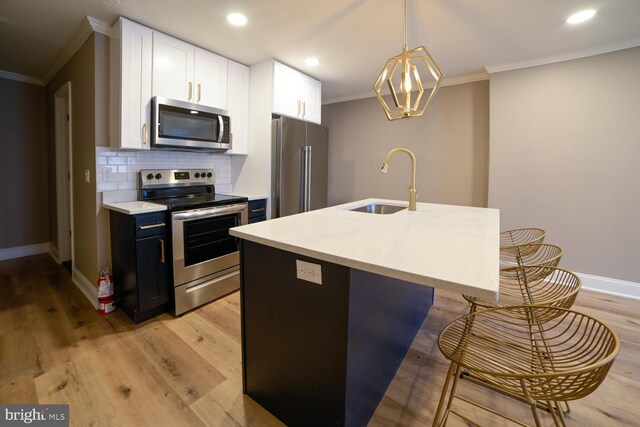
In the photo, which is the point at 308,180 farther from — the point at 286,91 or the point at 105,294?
the point at 105,294

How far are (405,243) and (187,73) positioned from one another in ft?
8.36

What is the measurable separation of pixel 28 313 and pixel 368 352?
275 cm

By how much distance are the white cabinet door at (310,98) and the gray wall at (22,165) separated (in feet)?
10.9

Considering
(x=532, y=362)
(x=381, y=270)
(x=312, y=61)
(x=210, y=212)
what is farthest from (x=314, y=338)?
(x=312, y=61)

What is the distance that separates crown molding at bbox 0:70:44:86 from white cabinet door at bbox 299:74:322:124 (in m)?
3.30

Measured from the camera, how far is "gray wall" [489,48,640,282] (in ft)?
8.94

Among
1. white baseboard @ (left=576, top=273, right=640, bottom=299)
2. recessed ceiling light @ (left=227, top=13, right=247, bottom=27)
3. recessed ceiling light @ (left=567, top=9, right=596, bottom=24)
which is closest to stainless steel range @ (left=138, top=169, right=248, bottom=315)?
recessed ceiling light @ (left=227, top=13, right=247, bottom=27)

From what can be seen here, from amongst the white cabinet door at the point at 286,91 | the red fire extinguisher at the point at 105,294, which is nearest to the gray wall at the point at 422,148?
the white cabinet door at the point at 286,91

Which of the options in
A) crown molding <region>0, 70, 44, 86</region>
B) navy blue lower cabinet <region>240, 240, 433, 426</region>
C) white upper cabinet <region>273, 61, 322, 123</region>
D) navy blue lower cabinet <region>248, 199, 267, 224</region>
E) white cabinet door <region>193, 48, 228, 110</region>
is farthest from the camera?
crown molding <region>0, 70, 44, 86</region>

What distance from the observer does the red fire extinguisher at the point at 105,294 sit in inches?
92.5

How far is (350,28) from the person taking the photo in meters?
2.41

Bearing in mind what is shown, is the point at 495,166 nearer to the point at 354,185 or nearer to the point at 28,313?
the point at 354,185

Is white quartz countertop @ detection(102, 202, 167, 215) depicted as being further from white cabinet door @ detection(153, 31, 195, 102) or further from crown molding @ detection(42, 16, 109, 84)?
crown molding @ detection(42, 16, 109, 84)

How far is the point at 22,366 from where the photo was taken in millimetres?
1731
